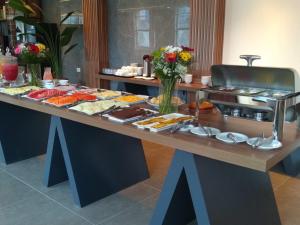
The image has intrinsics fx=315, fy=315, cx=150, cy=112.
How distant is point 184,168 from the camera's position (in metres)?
1.60

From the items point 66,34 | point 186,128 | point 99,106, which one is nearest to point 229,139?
point 186,128

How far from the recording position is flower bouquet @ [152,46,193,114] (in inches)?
72.1

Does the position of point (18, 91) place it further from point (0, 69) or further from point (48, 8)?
point (48, 8)

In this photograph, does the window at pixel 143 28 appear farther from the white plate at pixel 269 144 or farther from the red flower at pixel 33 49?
the white plate at pixel 269 144

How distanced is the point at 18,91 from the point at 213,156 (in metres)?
1.94

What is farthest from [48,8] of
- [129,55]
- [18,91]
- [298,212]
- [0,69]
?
[298,212]

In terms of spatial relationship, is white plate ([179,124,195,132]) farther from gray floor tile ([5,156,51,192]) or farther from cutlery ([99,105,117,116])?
gray floor tile ([5,156,51,192])

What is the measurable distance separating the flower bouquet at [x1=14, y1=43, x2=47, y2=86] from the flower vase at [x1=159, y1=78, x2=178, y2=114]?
1425mm

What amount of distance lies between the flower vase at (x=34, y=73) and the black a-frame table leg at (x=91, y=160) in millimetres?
Result: 751

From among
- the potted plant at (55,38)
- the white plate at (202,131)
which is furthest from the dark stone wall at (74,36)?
the white plate at (202,131)

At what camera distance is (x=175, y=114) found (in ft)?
6.28

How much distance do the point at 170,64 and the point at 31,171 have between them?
1812 mm

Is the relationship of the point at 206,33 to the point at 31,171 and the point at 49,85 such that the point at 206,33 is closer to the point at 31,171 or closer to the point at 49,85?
the point at 49,85

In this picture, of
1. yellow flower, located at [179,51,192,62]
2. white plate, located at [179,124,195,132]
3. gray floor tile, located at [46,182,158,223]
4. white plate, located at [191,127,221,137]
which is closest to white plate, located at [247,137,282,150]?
white plate, located at [191,127,221,137]
